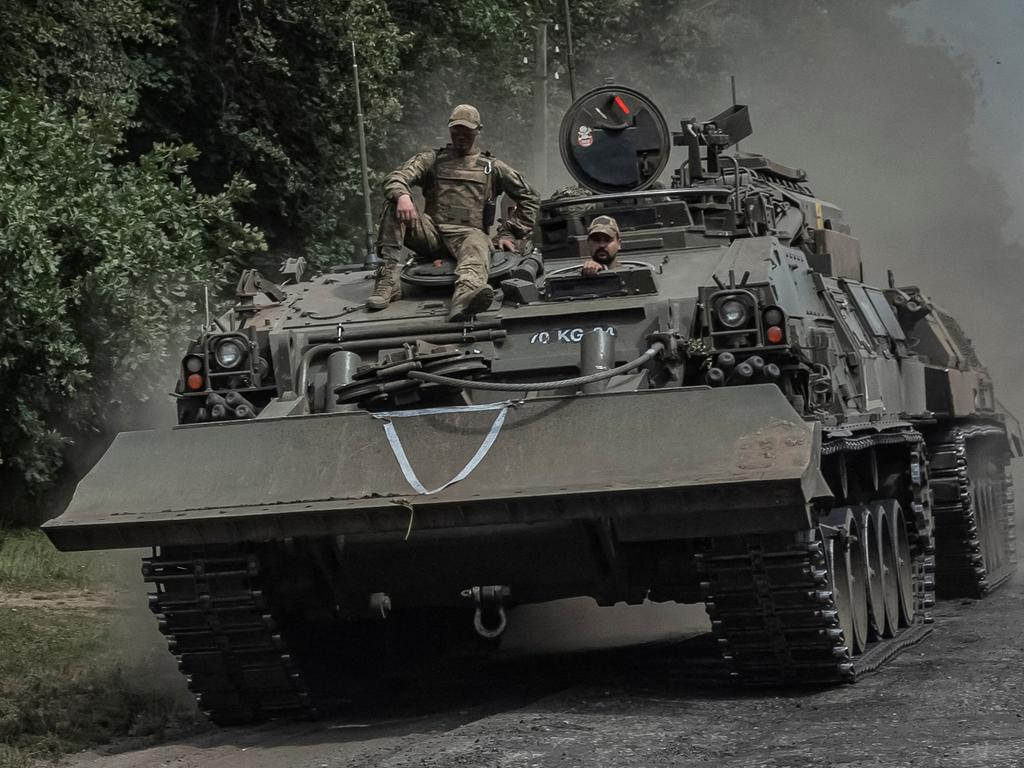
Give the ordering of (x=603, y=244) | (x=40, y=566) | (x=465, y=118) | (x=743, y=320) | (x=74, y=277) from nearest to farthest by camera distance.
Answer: (x=743, y=320) → (x=603, y=244) → (x=465, y=118) → (x=74, y=277) → (x=40, y=566)

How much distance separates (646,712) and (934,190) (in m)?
25.3

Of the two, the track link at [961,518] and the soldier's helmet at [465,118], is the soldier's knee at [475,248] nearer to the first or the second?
the soldier's helmet at [465,118]

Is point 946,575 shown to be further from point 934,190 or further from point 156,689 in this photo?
point 934,190

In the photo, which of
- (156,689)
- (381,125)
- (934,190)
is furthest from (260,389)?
(934,190)

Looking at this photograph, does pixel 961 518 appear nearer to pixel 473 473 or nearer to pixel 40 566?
pixel 473 473

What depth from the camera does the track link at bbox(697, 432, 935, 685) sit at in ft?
30.6

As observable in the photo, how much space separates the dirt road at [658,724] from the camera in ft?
26.0

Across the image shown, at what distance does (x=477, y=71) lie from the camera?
23.6m

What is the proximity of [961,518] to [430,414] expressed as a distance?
6953mm

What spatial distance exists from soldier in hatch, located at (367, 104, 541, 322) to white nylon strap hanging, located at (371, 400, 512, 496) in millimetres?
1556

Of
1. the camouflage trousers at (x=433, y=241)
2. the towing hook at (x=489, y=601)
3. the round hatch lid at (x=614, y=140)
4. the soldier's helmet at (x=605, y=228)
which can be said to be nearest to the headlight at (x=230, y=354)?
the camouflage trousers at (x=433, y=241)

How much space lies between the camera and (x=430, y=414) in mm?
9461

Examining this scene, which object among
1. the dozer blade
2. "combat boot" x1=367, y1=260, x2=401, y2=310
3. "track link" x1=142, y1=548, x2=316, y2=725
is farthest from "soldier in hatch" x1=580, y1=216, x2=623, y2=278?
"track link" x1=142, y1=548, x2=316, y2=725

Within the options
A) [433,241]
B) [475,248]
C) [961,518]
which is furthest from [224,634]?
[961,518]
